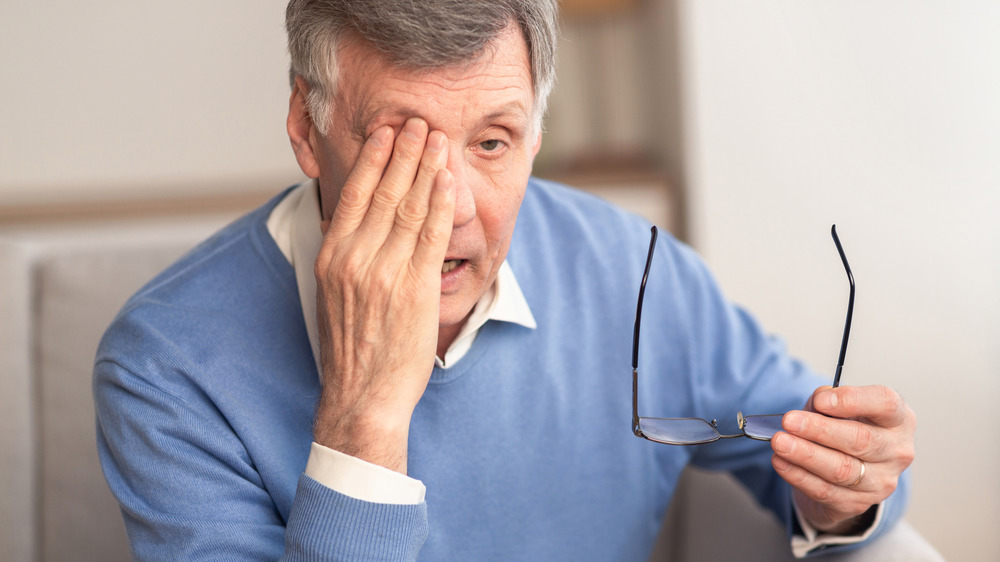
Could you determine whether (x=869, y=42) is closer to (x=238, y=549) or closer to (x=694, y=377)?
(x=694, y=377)

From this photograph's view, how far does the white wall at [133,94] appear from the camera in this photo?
2.52 meters

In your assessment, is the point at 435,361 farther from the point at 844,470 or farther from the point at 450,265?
the point at 844,470

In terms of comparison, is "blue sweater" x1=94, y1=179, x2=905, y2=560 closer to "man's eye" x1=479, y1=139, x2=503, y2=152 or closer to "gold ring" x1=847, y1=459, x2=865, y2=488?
"gold ring" x1=847, y1=459, x2=865, y2=488

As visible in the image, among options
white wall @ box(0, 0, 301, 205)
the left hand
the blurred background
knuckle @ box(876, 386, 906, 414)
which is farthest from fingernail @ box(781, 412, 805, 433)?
white wall @ box(0, 0, 301, 205)

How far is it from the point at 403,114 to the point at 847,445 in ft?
2.25

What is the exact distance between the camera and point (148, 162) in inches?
102

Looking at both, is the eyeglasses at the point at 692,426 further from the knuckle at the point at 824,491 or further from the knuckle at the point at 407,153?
the knuckle at the point at 407,153

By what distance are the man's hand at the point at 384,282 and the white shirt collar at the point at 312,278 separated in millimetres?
207

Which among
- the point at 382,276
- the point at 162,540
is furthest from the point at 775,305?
the point at 162,540

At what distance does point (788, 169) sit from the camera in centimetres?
208

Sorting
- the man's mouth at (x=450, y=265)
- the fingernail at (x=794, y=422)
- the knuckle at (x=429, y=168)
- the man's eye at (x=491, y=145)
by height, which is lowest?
the fingernail at (x=794, y=422)

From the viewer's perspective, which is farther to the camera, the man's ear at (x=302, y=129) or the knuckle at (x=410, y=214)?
the man's ear at (x=302, y=129)

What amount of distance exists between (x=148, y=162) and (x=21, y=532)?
4.49 ft

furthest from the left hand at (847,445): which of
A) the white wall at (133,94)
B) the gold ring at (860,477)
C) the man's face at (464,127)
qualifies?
the white wall at (133,94)
